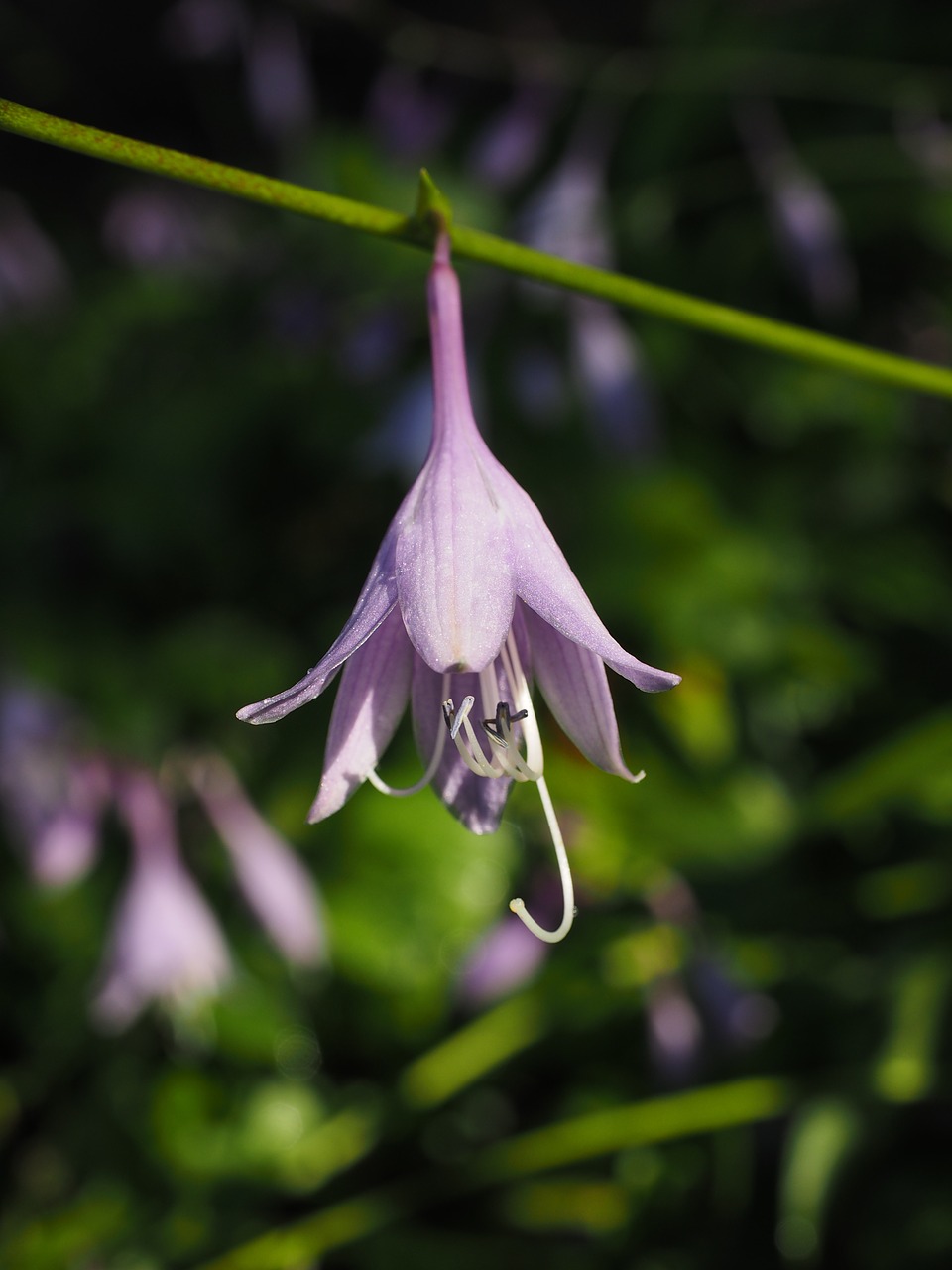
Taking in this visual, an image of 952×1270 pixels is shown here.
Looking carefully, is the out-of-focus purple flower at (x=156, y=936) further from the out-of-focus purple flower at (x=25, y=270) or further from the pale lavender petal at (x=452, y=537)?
the out-of-focus purple flower at (x=25, y=270)

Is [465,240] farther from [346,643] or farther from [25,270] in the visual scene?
[25,270]

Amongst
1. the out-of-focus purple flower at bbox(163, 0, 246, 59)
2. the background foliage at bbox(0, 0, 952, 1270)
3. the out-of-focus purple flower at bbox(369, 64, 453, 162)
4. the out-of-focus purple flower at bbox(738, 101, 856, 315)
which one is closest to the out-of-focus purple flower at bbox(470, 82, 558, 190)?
the background foliage at bbox(0, 0, 952, 1270)

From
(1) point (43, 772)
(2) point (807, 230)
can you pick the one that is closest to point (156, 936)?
(1) point (43, 772)

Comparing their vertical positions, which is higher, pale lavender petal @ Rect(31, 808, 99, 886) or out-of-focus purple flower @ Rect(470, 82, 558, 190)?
out-of-focus purple flower @ Rect(470, 82, 558, 190)

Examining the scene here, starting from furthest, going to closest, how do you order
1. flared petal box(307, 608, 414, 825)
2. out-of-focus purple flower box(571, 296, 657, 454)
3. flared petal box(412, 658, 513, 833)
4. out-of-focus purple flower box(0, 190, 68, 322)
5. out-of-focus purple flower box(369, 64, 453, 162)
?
1. out-of-focus purple flower box(0, 190, 68, 322)
2. out-of-focus purple flower box(369, 64, 453, 162)
3. out-of-focus purple flower box(571, 296, 657, 454)
4. flared petal box(412, 658, 513, 833)
5. flared petal box(307, 608, 414, 825)

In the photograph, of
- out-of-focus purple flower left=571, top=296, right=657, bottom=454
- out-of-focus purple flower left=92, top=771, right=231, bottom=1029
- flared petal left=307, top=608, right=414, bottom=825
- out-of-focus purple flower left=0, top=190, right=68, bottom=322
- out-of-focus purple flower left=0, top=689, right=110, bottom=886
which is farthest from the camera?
out-of-focus purple flower left=0, top=190, right=68, bottom=322

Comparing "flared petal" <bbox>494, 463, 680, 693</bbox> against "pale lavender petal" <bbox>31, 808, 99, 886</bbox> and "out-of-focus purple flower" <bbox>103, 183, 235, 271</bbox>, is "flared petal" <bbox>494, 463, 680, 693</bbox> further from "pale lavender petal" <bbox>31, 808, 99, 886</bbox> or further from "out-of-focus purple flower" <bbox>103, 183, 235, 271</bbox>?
"out-of-focus purple flower" <bbox>103, 183, 235, 271</bbox>

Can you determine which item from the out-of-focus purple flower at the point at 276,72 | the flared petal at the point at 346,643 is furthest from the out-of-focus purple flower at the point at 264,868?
the out-of-focus purple flower at the point at 276,72
